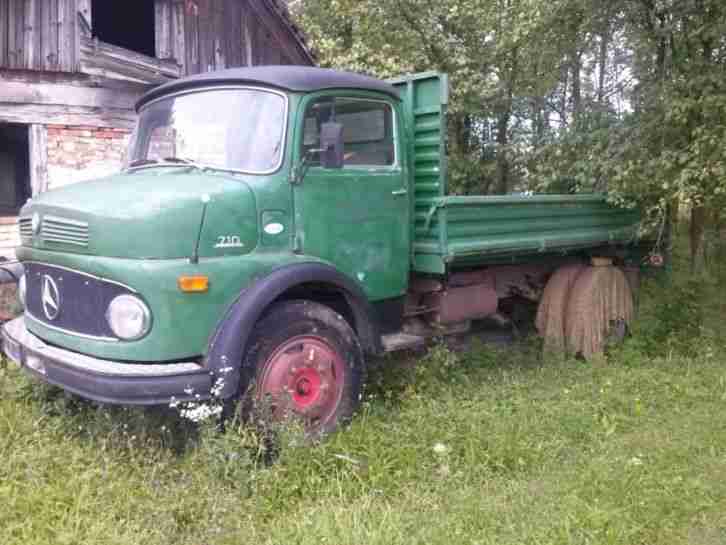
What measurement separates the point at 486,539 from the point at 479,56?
9.79 metres

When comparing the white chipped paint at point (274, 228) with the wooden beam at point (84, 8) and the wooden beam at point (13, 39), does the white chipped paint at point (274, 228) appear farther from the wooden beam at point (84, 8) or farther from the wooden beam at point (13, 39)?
the wooden beam at point (84, 8)

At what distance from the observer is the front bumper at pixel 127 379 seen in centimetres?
360

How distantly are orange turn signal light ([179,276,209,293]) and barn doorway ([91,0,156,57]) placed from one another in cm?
1069

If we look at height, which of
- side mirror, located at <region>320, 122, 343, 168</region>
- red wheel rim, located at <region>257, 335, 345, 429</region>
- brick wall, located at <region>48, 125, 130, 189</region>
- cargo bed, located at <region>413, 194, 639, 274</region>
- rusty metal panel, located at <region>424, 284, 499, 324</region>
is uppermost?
brick wall, located at <region>48, 125, 130, 189</region>

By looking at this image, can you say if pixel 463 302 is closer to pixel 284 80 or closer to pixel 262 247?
pixel 262 247

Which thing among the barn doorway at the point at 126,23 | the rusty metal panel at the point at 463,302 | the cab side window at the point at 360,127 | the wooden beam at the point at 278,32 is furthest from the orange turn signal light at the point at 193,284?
the barn doorway at the point at 126,23

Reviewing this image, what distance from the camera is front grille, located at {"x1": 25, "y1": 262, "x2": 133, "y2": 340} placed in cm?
380

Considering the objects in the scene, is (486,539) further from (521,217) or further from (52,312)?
(521,217)

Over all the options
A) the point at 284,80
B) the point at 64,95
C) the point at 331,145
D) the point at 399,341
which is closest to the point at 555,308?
the point at 399,341

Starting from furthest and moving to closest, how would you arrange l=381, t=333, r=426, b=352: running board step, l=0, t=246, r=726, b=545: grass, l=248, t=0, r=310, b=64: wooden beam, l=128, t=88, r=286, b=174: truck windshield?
l=248, t=0, r=310, b=64: wooden beam → l=381, t=333, r=426, b=352: running board step → l=128, t=88, r=286, b=174: truck windshield → l=0, t=246, r=726, b=545: grass

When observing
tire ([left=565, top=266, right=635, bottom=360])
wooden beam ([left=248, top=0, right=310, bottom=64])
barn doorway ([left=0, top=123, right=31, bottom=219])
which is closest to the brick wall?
wooden beam ([left=248, top=0, right=310, bottom=64])

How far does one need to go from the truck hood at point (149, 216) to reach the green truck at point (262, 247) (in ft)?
0.04

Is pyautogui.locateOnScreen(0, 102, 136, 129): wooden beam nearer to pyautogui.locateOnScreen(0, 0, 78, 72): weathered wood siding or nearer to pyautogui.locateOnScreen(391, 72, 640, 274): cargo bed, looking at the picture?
pyautogui.locateOnScreen(0, 0, 78, 72): weathered wood siding

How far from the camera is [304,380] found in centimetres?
423
